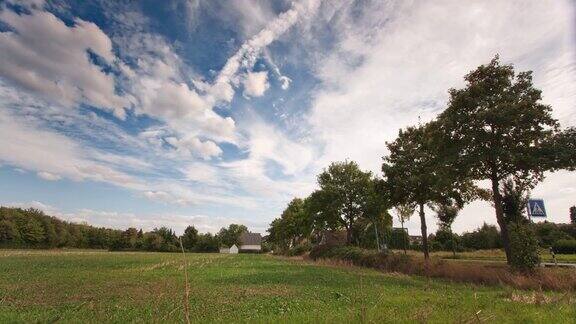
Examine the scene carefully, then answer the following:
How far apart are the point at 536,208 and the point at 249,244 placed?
151151mm

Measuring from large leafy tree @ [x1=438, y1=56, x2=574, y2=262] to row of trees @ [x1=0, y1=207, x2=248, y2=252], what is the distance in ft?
248

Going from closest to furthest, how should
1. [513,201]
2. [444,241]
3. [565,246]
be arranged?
1. [513,201]
2. [565,246]
3. [444,241]

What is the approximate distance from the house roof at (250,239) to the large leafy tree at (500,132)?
5812 inches

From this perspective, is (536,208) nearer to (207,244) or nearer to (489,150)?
(489,150)

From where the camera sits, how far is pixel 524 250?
781 inches

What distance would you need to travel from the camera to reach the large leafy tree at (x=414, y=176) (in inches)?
1299

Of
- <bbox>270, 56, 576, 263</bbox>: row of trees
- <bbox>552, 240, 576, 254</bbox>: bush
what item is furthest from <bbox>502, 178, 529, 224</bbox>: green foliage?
<bbox>552, 240, 576, 254</bbox>: bush

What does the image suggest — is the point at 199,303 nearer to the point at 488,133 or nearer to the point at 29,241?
the point at 488,133

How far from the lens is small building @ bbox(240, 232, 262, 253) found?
16162 cm

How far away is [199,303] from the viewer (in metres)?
12.9

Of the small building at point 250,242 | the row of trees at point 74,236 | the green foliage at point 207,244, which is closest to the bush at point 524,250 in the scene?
the row of trees at point 74,236

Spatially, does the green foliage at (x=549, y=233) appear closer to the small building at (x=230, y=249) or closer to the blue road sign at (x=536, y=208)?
the blue road sign at (x=536, y=208)

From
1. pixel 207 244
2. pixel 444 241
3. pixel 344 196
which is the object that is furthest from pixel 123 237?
pixel 444 241

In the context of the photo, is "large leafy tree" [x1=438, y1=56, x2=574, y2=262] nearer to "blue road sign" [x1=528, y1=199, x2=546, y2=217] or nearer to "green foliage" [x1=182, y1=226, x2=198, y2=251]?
"blue road sign" [x1=528, y1=199, x2=546, y2=217]
